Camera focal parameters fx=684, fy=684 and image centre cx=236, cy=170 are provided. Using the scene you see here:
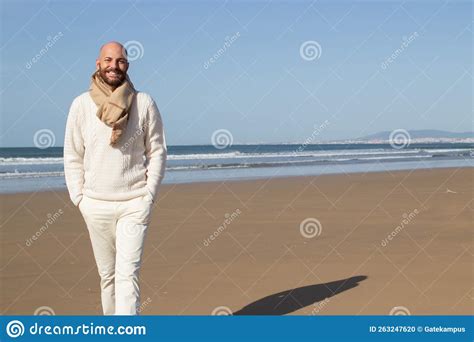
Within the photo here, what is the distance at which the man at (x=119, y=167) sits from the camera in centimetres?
420

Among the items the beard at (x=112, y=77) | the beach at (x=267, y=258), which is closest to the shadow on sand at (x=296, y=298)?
the beach at (x=267, y=258)

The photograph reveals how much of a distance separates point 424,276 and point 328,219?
3.60 metres

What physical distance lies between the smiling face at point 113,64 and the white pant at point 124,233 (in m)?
0.74

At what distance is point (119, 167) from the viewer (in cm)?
425

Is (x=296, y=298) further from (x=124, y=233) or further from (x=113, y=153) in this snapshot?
(x=113, y=153)

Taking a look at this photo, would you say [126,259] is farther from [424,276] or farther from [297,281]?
[424,276]

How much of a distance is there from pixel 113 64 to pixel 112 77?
9 cm

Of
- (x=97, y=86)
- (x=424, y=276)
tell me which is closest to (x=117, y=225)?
(x=97, y=86)

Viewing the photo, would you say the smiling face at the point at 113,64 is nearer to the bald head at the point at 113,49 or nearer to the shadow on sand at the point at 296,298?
the bald head at the point at 113,49

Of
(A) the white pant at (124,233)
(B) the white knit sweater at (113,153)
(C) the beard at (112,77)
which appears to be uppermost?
(C) the beard at (112,77)

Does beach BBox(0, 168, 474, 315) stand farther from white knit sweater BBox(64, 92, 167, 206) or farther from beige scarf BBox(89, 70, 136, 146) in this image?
beige scarf BBox(89, 70, 136, 146)

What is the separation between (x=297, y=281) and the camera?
20.8 feet

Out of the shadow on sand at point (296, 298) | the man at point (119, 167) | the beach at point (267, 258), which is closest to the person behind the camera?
the man at point (119, 167)

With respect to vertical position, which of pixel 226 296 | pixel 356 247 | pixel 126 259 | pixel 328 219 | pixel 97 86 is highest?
pixel 328 219
